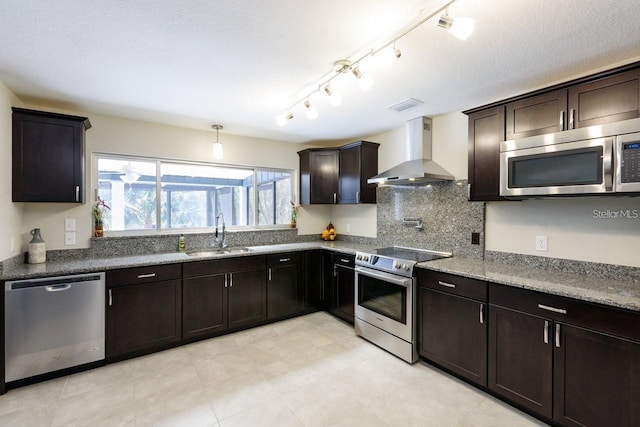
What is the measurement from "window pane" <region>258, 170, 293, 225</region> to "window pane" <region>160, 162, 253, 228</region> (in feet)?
0.71

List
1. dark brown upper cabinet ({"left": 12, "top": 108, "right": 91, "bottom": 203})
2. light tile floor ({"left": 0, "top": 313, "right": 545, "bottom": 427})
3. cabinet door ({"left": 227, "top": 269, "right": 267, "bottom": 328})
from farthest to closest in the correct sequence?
1. cabinet door ({"left": 227, "top": 269, "right": 267, "bottom": 328})
2. dark brown upper cabinet ({"left": 12, "top": 108, "right": 91, "bottom": 203})
3. light tile floor ({"left": 0, "top": 313, "right": 545, "bottom": 427})

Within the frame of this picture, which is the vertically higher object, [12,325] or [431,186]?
[431,186]

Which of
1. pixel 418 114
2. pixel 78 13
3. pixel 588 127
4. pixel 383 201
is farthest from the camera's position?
pixel 383 201

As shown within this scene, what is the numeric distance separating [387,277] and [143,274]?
92.8 inches

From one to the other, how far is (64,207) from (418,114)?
12.4ft

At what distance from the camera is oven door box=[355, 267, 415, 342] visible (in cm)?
272

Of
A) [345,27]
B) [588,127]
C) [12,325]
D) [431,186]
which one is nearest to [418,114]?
[431,186]

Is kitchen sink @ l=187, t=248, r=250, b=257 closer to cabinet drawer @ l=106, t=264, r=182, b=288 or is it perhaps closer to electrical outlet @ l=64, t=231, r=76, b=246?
cabinet drawer @ l=106, t=264, r=182, b=288

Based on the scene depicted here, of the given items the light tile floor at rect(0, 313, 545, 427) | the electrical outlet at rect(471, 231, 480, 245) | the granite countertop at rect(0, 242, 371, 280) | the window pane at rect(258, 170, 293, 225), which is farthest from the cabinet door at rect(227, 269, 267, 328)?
the electrical outlet at rect(471, 231, 480, 245)

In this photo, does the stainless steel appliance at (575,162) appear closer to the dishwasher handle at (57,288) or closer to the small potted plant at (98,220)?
the dishwasher handle at (57,288)

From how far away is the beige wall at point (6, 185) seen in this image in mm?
2344

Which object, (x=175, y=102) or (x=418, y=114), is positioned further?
(x=418, y=114)

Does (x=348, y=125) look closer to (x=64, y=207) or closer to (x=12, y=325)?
(x=64, y=207)

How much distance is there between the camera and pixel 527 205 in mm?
2559
